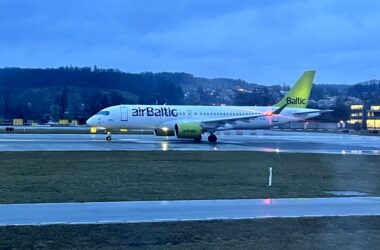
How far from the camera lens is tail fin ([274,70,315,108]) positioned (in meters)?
59.0

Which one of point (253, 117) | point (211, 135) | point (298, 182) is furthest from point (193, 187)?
point (253, 117)

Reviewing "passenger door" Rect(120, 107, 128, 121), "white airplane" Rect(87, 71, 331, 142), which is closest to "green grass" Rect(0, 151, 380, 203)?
"white airplane" Rect(87, 71, 331, 142)

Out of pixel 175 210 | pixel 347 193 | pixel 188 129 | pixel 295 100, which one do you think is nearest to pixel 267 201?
pixel 175 210

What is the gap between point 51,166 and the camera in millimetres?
22344

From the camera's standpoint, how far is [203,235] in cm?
945

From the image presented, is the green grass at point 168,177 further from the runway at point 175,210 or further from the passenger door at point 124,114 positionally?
the passenger door at point 124,114

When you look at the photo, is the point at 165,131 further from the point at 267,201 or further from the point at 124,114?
the point at 267,201

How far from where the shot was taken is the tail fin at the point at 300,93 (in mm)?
59031

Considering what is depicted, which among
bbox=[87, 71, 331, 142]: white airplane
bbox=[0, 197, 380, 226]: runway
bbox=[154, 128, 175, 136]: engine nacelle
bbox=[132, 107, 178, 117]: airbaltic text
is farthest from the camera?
bbox=[154, 128, 175, 136]: engine nacelle

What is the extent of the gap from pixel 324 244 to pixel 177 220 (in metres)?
2.95

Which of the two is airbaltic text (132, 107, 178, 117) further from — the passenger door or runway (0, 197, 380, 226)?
runway (0, 197, 380, 226)

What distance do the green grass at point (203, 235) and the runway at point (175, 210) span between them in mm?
620

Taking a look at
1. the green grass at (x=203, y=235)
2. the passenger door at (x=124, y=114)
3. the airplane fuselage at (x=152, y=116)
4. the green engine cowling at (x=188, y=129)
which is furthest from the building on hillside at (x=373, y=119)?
the green grass at (x=203, y=235)

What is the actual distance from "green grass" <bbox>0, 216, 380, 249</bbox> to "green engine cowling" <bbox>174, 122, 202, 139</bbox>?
34.8 metres
